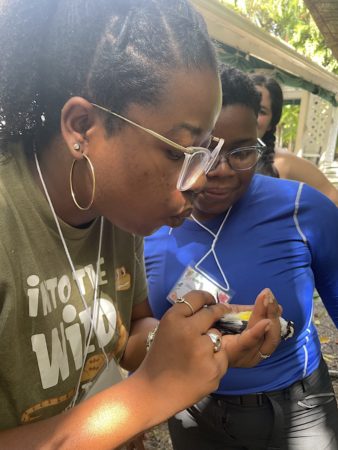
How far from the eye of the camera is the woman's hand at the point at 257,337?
1.04 metres

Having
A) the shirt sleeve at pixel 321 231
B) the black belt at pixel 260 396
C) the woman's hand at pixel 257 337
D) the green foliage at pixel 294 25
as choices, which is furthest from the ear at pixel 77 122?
the green foliage at pixel 294 25

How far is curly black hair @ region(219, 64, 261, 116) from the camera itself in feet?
4.89

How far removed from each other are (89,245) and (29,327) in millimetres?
287

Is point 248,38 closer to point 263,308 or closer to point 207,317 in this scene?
point 263,308

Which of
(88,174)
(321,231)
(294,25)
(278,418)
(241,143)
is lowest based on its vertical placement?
(278,418)

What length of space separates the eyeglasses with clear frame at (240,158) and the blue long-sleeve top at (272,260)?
0.16 meters

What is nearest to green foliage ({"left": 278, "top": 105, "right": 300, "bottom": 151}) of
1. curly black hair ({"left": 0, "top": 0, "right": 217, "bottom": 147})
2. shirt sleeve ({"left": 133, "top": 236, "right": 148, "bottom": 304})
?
shirt sleeve ({"left": 133, "top": 236, "right": 148, "bottom": 304})

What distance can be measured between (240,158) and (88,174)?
0.78m

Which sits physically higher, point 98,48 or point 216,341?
point 98,48

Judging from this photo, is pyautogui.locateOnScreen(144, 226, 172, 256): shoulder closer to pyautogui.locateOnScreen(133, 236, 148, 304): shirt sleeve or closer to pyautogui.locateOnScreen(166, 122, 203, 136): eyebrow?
pyautogui.locateOnScreen(133, 236, 148, 304): shirt sleeve

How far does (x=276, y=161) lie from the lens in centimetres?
293

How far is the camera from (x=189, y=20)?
883 mm

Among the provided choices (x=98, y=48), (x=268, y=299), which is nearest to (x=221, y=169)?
(x=268, y=299)

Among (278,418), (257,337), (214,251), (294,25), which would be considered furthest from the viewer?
(294,25)
